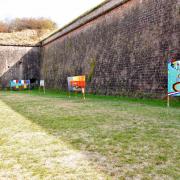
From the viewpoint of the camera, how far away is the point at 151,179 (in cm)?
187

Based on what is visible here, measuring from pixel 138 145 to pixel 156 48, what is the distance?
267 inches

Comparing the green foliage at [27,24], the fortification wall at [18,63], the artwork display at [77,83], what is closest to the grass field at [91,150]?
the artwork display at [77,83]

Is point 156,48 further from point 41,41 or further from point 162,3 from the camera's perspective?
point 41,41

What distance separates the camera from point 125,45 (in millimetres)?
10898

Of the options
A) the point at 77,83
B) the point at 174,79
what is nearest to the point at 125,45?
the point at 77,83

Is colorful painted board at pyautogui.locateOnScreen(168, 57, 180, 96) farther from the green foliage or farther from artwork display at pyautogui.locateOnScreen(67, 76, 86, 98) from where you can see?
the green foliage

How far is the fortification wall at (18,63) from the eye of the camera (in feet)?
73.6

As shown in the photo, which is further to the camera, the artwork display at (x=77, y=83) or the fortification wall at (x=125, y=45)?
the artwork display at (x=77, y=83)

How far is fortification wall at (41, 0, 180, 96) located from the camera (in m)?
8.69

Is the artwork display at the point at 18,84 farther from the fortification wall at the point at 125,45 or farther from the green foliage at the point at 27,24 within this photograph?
the green foliage at the point at 27,24

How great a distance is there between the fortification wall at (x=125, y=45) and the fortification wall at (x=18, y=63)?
7.08 m

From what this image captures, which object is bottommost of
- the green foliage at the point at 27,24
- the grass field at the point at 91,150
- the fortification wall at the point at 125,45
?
the grass field at the point at 91,150

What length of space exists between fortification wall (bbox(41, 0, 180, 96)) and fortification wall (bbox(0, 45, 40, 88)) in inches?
279

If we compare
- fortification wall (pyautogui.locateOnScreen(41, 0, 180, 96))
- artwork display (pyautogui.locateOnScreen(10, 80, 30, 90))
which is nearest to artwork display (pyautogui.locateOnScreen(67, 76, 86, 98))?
fortification wall (pyautogui.locateOnScreen(41, 0, 180, 96))
